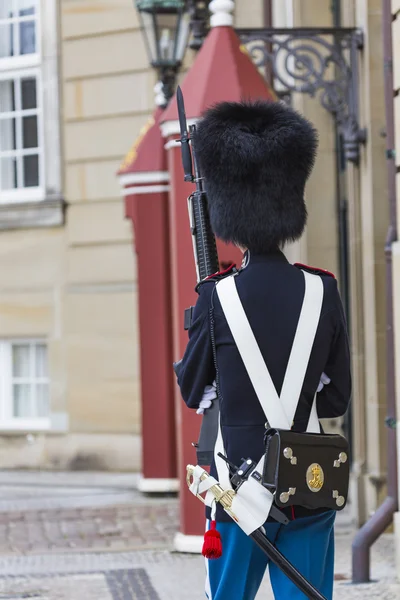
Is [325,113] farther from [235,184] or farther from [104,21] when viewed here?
[235,184]

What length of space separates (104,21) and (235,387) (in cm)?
894

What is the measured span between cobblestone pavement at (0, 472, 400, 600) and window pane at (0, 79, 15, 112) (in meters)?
4.33

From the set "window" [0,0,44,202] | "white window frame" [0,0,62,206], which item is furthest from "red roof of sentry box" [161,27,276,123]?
"window" [0,0,44,202]

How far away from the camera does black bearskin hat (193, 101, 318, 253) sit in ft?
12.7

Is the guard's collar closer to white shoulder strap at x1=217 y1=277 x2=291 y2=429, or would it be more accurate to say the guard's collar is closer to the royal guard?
the royal guard

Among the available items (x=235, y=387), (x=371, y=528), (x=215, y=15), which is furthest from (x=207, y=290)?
(x=215, y=15)

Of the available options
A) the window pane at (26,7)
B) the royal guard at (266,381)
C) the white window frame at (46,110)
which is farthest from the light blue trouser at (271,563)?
the window pane at (26,7)

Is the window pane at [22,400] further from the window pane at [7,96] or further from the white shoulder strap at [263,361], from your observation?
the white shoulder strap at [263,361]

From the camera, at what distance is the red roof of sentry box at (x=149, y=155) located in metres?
9.45

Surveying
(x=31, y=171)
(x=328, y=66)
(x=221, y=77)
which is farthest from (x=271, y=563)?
(x=31, y=171)

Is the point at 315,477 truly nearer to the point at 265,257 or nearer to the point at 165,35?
the point at 265,257

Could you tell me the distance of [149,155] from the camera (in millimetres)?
9492

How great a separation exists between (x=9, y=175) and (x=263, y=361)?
962 centimetres

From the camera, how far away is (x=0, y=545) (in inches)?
313
